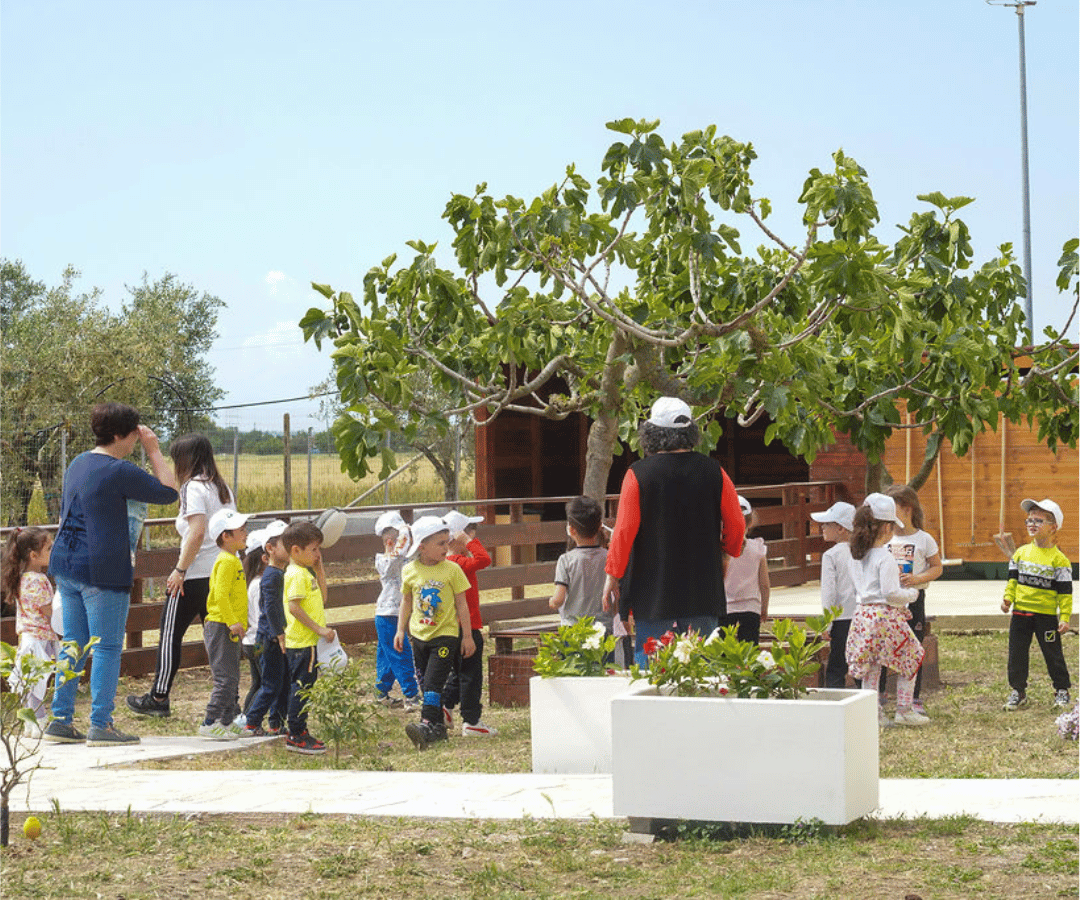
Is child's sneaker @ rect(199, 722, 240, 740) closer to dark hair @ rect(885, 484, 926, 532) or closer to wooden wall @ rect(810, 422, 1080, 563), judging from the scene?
dark hair @ rect(885, 484, 926, 532)

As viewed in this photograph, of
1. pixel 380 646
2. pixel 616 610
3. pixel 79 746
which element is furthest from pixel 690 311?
pixel 79 746

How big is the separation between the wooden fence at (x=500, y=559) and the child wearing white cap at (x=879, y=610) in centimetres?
452

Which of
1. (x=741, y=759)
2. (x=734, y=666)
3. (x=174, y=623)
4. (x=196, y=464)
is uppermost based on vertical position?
(x=196, y=464)

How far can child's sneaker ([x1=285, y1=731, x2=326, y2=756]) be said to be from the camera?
7273 millimetres

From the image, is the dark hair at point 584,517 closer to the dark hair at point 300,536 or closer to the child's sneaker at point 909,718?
the dark hair at point 300,536

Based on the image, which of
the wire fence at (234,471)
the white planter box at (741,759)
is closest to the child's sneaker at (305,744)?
the white planter box at (741,759)

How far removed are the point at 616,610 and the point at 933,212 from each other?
362 cm

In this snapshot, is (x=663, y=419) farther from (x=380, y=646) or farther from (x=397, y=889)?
(x=380, y=646)

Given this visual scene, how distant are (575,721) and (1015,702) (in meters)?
3.18

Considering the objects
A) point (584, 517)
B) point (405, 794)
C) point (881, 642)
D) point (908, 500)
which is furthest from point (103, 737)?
point (908, 500)

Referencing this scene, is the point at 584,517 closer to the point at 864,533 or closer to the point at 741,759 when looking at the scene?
the point at 864,533

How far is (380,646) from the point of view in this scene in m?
9.17

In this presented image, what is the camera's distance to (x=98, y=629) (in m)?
7.00

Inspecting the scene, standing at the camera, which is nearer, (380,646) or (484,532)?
(380,646)
